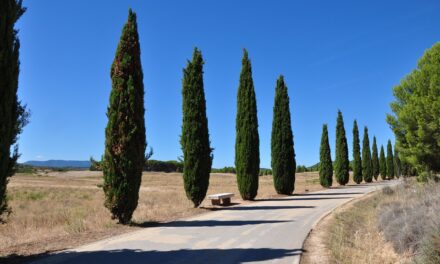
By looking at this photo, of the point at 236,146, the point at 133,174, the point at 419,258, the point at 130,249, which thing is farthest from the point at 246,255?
the point at 236,146

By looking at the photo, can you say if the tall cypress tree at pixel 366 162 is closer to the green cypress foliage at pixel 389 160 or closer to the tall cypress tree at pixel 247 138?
the green cypress foliage at pixel 389 160

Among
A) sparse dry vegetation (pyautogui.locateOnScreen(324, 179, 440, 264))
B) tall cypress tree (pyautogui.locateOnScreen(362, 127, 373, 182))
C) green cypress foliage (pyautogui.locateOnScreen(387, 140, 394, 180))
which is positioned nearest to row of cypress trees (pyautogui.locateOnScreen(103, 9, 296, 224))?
sparse dry vegetation (pyautogui.locateOnScreen(324, 179, 440, 264))

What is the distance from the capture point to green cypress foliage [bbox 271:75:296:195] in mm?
29734

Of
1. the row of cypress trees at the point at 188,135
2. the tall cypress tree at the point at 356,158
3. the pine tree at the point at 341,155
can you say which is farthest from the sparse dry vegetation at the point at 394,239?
the tall cypress tree at the point at 356,158

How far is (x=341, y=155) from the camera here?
4869cm

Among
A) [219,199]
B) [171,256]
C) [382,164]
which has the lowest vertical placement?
[171,256]

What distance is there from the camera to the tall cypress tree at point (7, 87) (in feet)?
26.0

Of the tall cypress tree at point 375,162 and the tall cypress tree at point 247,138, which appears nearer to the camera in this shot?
the tall cypress tree at point 247,138

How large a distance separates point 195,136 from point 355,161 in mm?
40472

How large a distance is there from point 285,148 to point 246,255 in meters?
22.8

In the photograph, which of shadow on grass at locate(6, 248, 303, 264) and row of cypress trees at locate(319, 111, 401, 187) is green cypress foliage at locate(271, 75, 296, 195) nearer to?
row of cypress trees at locate(319, 111, 401, 187)

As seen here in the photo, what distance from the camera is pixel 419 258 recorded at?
24.1 ft

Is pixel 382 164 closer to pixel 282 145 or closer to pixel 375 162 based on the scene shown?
pixel 375 162

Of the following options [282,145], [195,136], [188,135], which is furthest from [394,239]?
[282,145]
